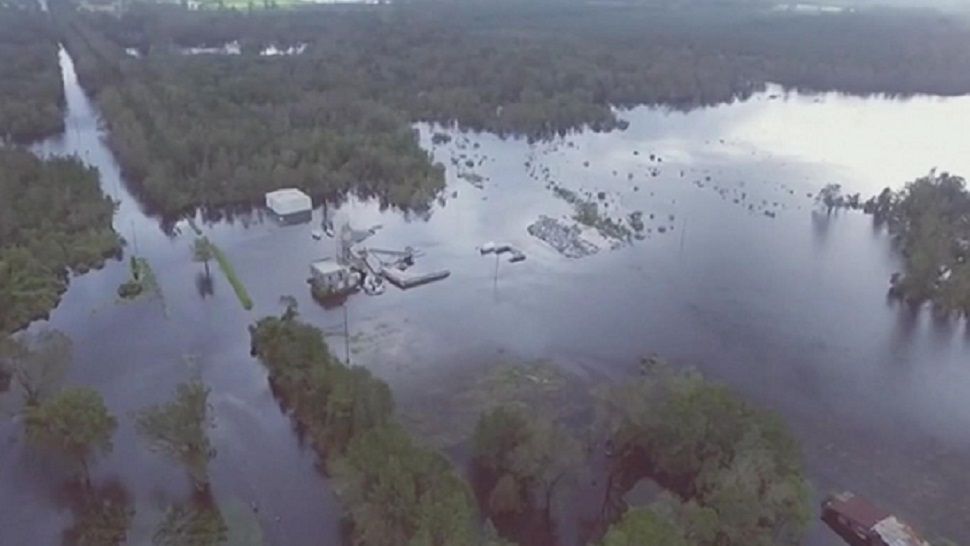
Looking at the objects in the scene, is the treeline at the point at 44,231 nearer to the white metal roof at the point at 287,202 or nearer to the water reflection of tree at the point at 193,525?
the white metal roof at the point at 287,202

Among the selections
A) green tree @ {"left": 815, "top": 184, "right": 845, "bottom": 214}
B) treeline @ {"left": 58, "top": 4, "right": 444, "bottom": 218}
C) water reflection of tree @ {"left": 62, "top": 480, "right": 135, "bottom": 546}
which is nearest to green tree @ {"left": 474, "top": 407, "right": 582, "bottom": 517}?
water reflection of tree @ {"left": 62, "top": 480, "right": 135, "bottom": 546}

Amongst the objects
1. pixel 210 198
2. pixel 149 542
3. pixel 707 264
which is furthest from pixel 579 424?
pixel 210 198

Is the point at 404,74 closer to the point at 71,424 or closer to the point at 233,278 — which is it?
the point at 233,278

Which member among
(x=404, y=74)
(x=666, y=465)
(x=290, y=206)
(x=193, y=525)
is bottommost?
(x=193, y=525)

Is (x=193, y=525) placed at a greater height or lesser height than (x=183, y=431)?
lesser

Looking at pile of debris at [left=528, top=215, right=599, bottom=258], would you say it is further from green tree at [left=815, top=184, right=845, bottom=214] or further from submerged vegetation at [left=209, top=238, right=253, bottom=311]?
green tree at [left=815, top=184, right=845, bottom=214]

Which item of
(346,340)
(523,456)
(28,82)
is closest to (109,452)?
(346,340)
